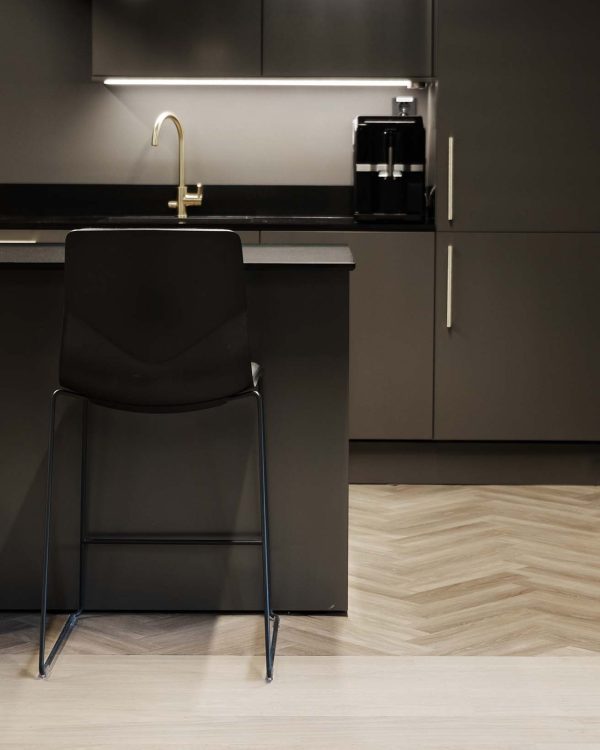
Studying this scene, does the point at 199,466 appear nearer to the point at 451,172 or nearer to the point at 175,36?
the point at 451,172

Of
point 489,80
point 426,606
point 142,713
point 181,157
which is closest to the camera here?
point 142,713

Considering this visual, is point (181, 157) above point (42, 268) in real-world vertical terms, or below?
above

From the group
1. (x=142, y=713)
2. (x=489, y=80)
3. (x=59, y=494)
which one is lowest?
(x=142, y=713)

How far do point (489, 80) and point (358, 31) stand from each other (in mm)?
559

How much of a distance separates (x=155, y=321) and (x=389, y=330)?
2009mm

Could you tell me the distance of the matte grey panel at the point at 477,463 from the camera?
4148 millimetres

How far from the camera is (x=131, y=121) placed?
181 inches

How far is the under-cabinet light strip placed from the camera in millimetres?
4234

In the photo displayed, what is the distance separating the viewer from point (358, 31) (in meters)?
4.12

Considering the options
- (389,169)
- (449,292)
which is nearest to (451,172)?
(389,169)

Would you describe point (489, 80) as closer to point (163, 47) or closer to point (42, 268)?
point (163, 47)

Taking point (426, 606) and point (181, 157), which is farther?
point (181, 157)

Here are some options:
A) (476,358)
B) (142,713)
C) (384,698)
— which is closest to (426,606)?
(384,698)

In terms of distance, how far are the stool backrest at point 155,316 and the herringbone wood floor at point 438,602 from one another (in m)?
0.63
